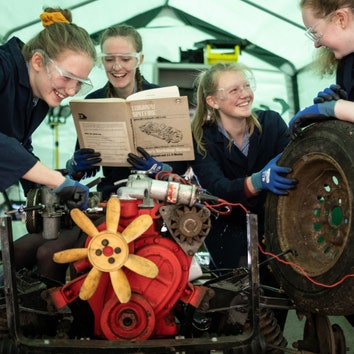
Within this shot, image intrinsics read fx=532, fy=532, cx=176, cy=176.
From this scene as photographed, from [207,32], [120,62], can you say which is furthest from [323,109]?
[207,32]

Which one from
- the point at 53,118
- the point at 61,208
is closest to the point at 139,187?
the point at 61,208

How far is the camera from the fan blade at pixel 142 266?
5.68ft

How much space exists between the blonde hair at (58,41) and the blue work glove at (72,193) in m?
0.50

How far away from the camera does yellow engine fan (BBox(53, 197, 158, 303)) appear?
1720 millimetres

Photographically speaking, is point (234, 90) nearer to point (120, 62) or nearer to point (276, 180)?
point (120, 62)

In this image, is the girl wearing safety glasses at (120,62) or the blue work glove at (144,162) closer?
the blue work glove at (144,162)

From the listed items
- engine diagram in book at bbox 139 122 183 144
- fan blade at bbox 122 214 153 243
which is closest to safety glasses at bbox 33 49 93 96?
engine diagram in book at bbox 139 122 183 144

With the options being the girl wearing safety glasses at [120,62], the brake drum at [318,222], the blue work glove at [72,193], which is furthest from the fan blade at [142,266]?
the girl wearing safety glasses at [120,62]

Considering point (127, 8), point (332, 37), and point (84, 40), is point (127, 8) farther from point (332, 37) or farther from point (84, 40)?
point (332, 37)

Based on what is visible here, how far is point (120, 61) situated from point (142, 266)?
4.15 ft

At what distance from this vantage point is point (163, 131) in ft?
7.84

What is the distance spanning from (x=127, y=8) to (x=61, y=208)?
3.66 m

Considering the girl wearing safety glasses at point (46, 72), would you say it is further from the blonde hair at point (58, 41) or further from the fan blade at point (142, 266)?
the fan blade at point (142, 266)

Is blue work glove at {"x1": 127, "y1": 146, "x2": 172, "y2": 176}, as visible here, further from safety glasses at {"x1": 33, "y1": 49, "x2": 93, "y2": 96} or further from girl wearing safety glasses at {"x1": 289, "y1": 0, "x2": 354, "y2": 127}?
girl wearing safety glasses at {"x1": 289, "y1": 0, "x2": 354, "y2": 127}
